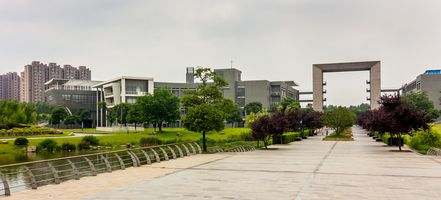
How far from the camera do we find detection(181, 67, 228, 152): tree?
28812 millimetres

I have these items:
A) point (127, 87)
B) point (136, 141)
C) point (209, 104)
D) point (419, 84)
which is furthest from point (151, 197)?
point (419, 84)

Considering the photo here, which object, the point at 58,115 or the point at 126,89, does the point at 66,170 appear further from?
the point at 58,115

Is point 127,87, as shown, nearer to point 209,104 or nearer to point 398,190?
point 209,104

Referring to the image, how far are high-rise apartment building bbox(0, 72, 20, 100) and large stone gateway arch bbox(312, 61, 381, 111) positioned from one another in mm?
141820

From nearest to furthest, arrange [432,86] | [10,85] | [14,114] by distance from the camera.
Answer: [14,114] < [432,86] < [10,85]

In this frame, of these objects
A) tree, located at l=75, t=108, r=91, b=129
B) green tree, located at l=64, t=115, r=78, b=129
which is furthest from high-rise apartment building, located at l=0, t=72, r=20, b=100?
green tree, located at l=64, t=115, r=78, b=129

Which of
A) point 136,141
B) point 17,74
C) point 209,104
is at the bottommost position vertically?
point 136,141

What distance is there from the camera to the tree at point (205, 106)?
28812 millimetres

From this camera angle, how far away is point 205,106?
→ 2906 centimetres

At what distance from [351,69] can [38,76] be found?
129 m

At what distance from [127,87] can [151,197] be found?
90.1m

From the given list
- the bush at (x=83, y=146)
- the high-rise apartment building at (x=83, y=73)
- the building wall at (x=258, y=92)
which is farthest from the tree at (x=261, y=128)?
the high-rise apartment building at (x=83, y=73)

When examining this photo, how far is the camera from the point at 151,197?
11203mm

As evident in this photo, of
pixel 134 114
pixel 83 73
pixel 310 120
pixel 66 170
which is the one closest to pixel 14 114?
pixel 134 114
